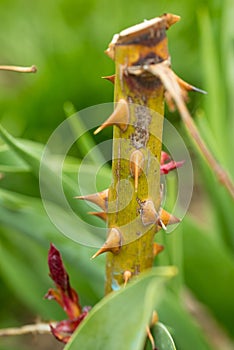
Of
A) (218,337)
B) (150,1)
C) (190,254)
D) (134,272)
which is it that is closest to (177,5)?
(150,1)

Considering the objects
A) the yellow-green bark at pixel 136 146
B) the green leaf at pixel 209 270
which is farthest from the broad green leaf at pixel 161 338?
the green leaf at pixel 209 270

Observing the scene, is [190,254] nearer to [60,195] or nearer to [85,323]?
[60,195]

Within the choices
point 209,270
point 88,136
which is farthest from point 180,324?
point 88,136

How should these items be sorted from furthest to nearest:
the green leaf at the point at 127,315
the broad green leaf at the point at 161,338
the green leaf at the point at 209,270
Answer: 1. the green leaf at the point at 209,270
2. the broad green leaf at the point at 161,338
3. the green leaf at the point at 127,315

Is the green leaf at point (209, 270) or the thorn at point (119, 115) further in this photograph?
the green leaf at point (209, 270)

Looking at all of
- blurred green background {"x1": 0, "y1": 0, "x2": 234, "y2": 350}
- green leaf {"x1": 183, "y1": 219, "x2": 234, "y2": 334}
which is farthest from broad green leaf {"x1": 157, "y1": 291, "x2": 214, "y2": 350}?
green leaf {"x1": 183, "y1": 219, "x2": 234, "y2": 334}

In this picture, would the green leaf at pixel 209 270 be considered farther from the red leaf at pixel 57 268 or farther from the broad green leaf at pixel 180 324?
the red leaf at pixel 57 268

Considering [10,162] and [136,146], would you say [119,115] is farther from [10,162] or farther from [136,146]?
[10,162]
